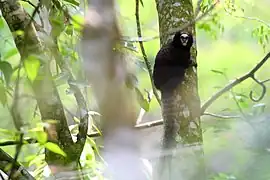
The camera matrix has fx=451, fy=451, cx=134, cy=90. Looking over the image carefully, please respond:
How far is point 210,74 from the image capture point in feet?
2.76

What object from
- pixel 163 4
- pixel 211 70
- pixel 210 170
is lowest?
pixel 210 170

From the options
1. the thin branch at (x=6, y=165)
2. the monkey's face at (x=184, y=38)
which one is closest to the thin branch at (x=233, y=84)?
the monkey's face at (x=184, y=38)

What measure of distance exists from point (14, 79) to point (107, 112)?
26cm

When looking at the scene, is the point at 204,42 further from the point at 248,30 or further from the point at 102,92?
the point at 102,92

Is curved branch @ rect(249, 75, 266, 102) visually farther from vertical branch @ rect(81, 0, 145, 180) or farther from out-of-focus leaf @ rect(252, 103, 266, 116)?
vertical branch @ rect(81, 0, 145, 180)

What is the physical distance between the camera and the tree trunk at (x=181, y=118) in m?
0.73

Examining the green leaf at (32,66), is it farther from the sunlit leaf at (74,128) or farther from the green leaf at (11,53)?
the sunlit leaf at (74,128)

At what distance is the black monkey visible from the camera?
0.83 meters

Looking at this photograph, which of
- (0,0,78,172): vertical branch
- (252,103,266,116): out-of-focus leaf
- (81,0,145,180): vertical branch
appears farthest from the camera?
(252,103,266,116): out-of-focus leaf

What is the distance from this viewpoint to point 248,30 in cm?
88

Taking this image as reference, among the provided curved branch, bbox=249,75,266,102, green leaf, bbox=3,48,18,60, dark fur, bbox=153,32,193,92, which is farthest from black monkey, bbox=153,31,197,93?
green leaf, bbox=3,48,18,60

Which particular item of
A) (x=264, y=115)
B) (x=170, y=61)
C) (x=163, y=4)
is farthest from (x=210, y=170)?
(x=163, y=4)

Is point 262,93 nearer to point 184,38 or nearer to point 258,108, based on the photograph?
point 258,108

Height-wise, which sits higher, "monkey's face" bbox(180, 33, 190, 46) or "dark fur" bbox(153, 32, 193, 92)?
"monkey's face" bbox(180, 33, 190, 46)
